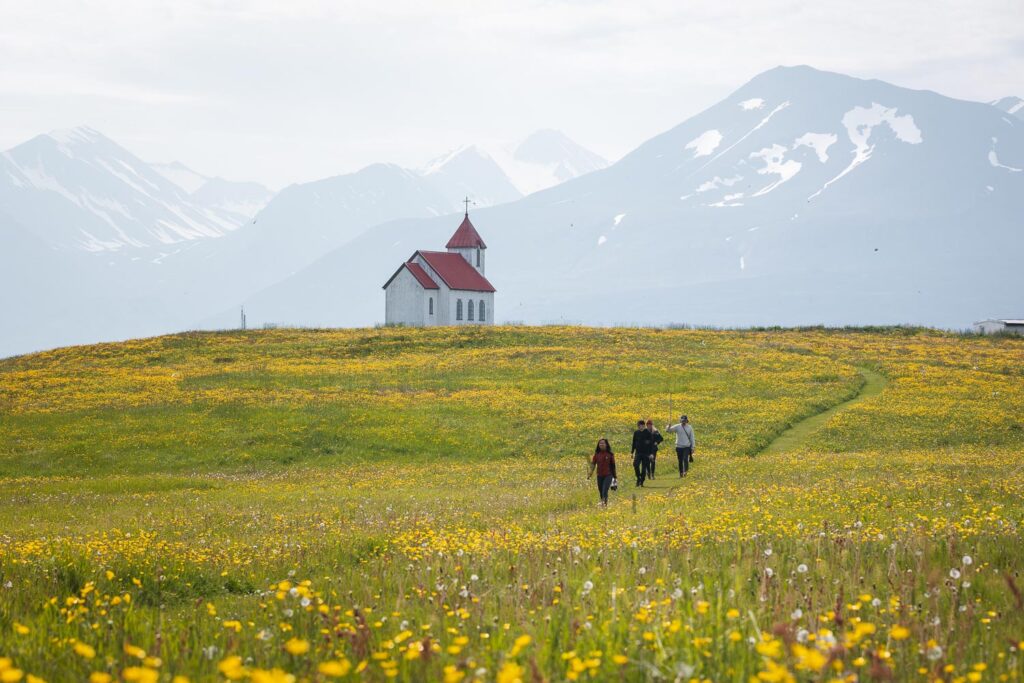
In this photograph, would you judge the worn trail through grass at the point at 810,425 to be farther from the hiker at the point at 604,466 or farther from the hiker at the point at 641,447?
the hiker at the point at 604,466

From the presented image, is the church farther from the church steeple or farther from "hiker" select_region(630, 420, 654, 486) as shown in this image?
"hiker" select_region(630, 420, 654, 486)

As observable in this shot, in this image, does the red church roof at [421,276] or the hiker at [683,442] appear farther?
the red church roof at [421,276]

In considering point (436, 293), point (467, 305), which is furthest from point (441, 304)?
point (467, 305)

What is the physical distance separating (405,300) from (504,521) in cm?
9128

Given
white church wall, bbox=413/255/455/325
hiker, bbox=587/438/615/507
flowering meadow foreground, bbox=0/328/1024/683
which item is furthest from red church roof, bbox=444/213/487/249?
hiker, bbox=587/438/615/507

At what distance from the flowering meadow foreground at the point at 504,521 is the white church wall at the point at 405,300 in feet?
116

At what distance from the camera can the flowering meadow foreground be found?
759cm

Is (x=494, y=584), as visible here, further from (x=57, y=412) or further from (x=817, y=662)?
(x=57, y=412)

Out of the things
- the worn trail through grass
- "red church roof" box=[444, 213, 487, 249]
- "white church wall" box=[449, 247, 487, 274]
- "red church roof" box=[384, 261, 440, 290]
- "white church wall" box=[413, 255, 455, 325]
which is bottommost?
the worn trail through grass

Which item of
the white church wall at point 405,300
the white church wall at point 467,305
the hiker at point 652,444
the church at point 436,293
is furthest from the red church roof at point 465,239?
the hiker at point 652,444

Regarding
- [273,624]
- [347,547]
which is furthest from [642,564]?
[347,547]

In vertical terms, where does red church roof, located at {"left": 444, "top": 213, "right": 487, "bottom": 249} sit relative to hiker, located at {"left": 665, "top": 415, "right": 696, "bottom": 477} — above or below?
above

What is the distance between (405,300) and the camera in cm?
10950

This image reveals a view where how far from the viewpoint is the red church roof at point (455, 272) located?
111m
